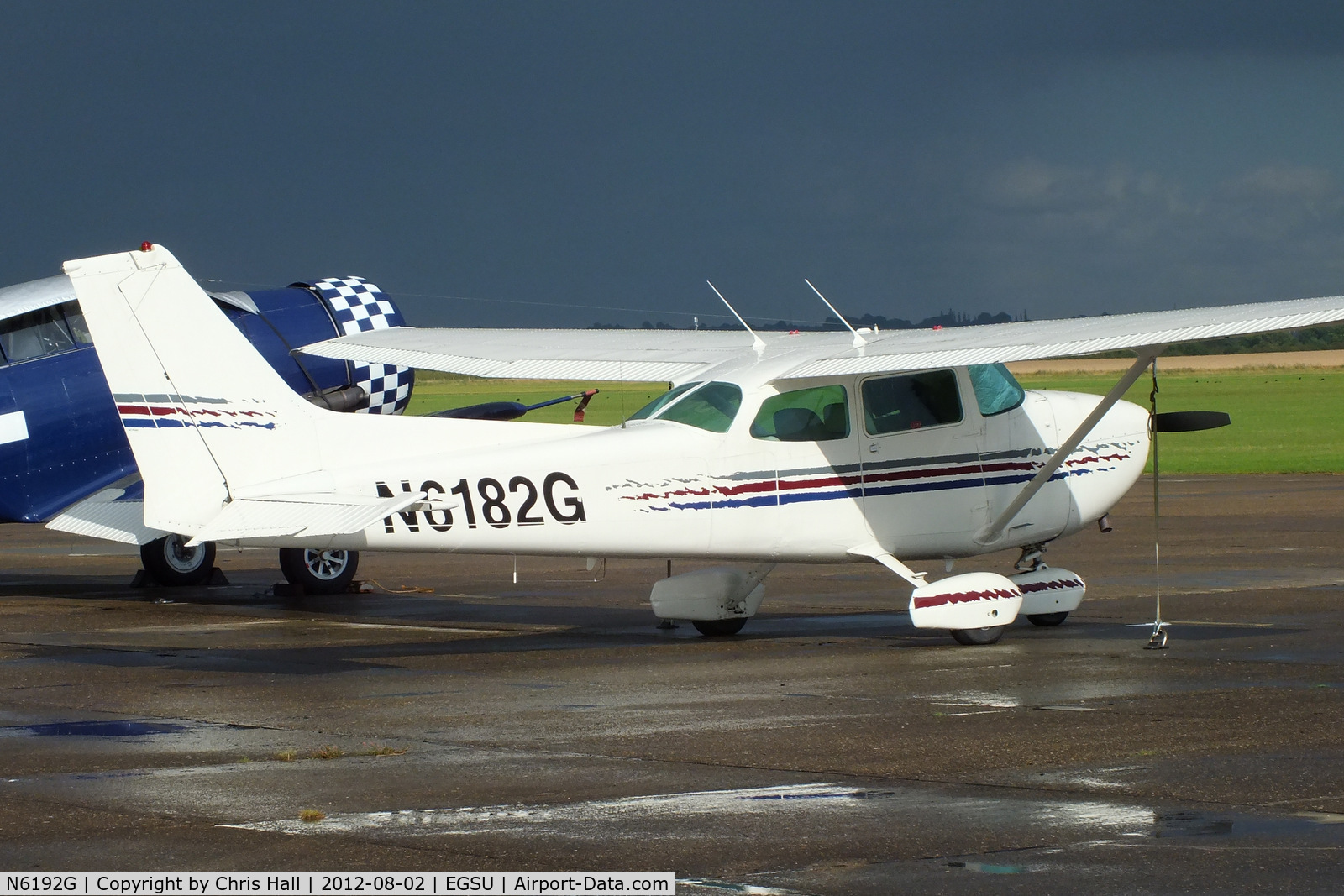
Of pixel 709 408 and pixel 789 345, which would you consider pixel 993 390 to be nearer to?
pixel 789 345

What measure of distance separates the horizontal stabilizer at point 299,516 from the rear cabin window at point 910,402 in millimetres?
3504

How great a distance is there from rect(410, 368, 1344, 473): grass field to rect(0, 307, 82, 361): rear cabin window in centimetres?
634

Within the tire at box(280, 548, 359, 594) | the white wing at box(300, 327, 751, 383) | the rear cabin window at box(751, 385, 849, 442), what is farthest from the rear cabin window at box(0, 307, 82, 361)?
the rear cabin window at box(751, 385, 849, 442)

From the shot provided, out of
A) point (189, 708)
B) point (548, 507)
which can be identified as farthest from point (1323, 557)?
point (189, 708)

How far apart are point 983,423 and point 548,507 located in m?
3.58

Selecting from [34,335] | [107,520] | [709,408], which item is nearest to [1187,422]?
[709,408]

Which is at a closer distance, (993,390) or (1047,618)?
(993,390)

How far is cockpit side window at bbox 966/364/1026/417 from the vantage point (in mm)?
12242

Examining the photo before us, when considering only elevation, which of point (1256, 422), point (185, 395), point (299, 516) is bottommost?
point (299, 516)

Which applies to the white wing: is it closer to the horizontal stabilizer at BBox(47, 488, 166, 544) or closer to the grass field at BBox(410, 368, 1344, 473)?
the horizontal stabilizer at BBox(47, 488, 166, 544)

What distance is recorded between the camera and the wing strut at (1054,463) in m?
11.6

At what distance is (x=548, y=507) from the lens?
10.9 m

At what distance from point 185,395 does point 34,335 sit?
565cm

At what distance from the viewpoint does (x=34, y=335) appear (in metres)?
15.7
